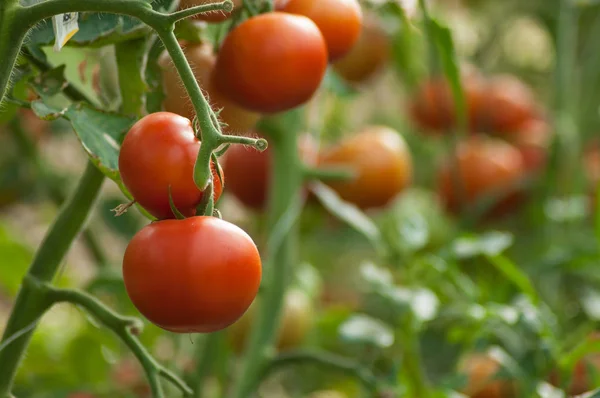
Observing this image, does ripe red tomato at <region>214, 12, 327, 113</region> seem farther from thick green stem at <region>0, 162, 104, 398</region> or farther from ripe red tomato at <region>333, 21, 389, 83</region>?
ripe red tomato at <region>333, 21, 389, 83</region>

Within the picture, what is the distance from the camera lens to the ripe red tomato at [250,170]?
0.93 m

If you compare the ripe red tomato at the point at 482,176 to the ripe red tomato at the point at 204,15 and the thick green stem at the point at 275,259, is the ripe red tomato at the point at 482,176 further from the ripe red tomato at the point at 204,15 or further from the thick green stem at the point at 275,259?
the ripe red tomato at the point at 204,15

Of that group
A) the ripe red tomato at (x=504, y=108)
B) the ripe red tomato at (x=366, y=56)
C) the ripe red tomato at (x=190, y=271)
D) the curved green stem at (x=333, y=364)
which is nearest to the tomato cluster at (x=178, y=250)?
the ripe red tomato at (x=190, y=271)

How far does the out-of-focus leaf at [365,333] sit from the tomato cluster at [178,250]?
0.33 metres

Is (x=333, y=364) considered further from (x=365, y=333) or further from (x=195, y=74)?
(x=195, y=74)

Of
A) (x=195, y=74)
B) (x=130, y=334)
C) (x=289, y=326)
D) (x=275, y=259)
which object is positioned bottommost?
(x=289, y=326)

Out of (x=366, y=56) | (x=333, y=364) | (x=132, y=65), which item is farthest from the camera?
(x=366, y=56)

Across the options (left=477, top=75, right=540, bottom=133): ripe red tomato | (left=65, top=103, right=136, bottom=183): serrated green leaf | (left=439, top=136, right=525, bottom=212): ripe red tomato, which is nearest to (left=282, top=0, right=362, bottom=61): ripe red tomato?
(left=65, top=103, right=136, bottom=183): serrated green leaf

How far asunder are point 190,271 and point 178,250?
12 mm

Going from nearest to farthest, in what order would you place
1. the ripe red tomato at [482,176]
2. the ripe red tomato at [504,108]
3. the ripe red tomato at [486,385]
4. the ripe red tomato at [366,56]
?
the ripe red tomato at [486,385] → the ripe red tomato at [366,56] → the ripe red tomato at [482,176] → the ripe red tomato at [504,108]

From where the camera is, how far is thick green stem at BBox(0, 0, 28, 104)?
38cm

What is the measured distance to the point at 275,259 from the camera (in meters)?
0.82

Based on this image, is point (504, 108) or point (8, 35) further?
point (504, 108)

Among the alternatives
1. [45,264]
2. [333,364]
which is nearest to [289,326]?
[333,364]
